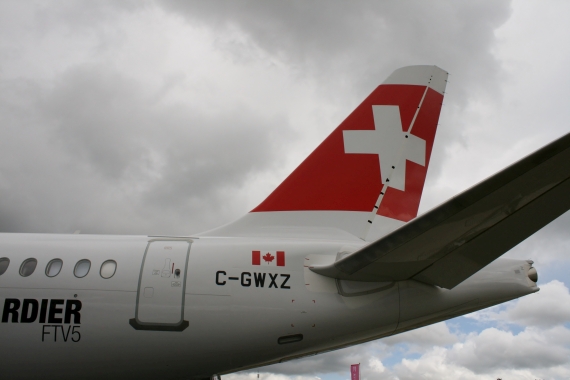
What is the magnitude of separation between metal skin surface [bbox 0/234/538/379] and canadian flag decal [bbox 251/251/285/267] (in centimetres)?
6

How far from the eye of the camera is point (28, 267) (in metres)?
5.04

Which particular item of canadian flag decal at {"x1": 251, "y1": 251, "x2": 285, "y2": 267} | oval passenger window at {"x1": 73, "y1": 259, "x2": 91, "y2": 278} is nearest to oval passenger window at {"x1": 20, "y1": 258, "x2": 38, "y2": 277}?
oval passenger window at {"x1": 73, "y1": 259, "x2": 91, "y2": 278}

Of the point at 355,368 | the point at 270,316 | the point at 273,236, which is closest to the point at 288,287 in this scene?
the point at 270,316

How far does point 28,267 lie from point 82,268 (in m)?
0.65

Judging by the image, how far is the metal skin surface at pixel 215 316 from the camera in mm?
4609

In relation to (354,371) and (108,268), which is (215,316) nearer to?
(108,268)

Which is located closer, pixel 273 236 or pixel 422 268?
pixel 422 268

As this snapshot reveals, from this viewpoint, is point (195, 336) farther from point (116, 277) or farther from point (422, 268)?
point (422, 268)

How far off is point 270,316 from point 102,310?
180 cm

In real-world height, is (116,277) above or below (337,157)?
below

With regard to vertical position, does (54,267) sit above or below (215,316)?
above

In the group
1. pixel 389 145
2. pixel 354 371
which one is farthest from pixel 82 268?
pixel 354 371

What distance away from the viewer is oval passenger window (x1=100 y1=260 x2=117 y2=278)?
4890 millimetres

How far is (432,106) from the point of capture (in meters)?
Answer: 6.83
